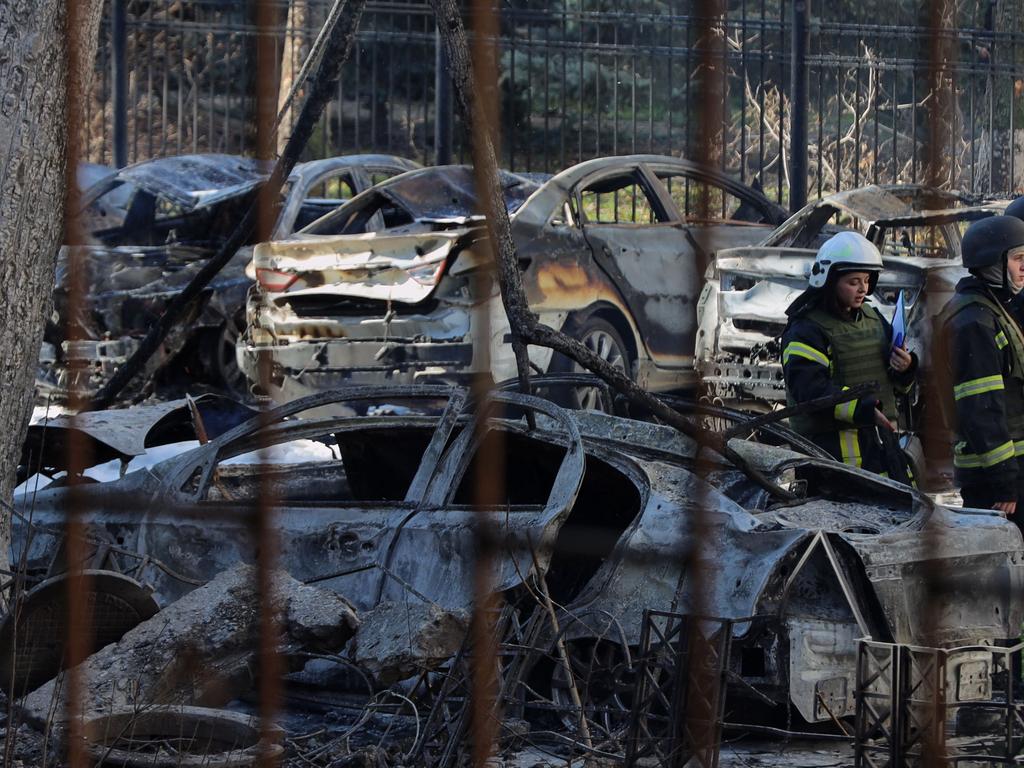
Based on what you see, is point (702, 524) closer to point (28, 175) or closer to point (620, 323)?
point (28, 175)

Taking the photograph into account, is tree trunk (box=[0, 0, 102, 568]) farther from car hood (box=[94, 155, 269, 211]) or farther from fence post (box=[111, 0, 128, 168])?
fence post (box=[111, 0, 128, 168])

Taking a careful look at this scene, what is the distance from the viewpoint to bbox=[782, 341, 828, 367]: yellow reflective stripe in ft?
19.8

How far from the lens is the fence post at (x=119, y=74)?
14781 mm

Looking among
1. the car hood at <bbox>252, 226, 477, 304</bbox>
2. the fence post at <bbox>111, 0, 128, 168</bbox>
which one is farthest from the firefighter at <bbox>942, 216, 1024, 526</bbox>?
the fence post at <bbox>111, 0, 128, 168</bbox>

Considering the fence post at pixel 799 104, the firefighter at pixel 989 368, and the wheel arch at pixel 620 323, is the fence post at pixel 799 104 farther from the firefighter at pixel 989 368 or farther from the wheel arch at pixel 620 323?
the firefighter at pixel 989 368

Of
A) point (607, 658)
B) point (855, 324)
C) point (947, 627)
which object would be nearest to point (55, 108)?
point (607, 658)

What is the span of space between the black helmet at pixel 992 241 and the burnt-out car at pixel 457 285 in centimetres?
291

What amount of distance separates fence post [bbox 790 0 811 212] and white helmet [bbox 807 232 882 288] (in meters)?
6.58

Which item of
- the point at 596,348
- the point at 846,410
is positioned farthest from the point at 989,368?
the point at 596,348

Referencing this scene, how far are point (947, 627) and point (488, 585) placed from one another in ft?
4.63

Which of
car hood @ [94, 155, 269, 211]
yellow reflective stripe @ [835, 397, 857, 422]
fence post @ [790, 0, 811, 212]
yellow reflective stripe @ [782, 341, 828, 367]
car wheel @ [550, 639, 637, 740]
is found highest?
fence post @ [790, 0, 811, 212]

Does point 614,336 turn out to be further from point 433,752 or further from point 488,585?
point 433,752

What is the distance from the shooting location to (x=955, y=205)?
9969mm

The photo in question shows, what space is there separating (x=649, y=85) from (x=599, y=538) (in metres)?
10.1
